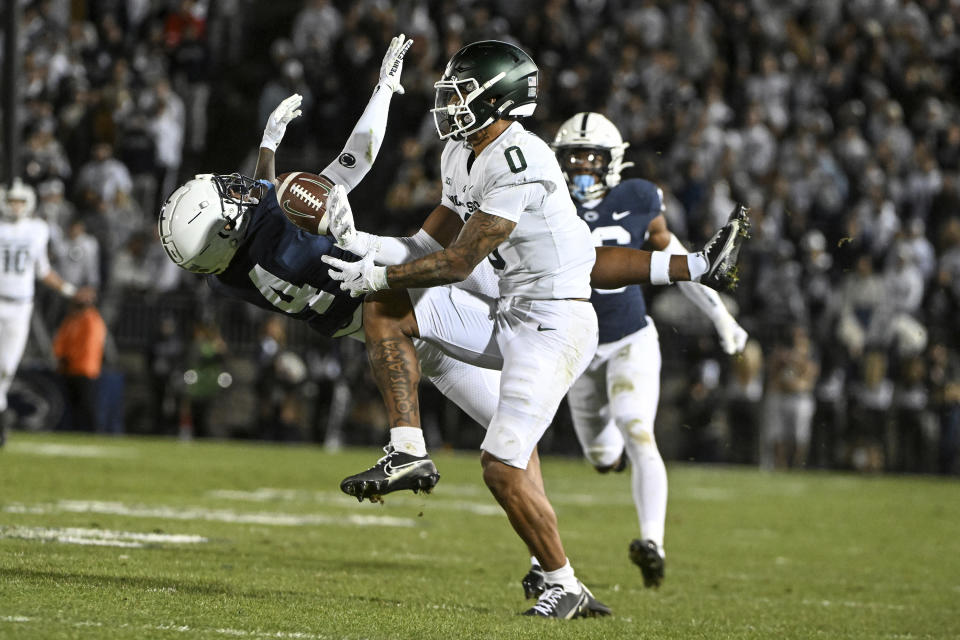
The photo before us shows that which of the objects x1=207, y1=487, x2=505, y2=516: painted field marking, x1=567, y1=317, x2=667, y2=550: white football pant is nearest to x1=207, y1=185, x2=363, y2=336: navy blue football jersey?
x1=567, y1=317, x2=667, y2=550: white football pant

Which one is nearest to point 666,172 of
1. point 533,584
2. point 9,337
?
point 9,337

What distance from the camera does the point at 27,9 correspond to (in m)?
18.2

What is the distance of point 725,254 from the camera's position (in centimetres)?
554

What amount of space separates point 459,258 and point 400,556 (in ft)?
8.13

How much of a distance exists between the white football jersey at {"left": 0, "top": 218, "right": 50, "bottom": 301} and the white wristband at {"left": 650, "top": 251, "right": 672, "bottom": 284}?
6852mm

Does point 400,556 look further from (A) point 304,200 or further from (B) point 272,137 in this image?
(A) point 304,200

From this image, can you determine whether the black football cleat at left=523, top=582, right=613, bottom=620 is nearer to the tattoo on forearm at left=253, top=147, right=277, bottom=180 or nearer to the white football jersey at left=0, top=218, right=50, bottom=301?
the tattoo on forearm at left=253, top=147, right=277, bottom=180

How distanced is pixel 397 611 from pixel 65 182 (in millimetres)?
12167

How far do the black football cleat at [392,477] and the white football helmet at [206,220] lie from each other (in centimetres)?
102

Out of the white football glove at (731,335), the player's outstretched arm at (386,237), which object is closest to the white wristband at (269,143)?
the player's outstretched arm at (386,237)

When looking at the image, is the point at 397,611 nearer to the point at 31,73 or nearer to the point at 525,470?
the point at 525,470

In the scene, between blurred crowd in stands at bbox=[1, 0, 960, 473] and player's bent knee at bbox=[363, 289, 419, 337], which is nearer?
player's bent knee at bbox=[363, 289, 419, 337]

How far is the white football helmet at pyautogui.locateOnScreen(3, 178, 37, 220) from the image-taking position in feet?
36.9

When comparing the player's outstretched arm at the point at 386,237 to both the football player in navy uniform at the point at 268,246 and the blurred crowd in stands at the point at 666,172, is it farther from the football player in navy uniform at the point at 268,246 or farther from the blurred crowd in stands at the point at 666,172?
the blurred crowd in stands at the point at 666,172
